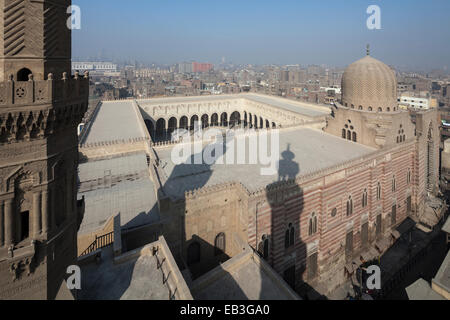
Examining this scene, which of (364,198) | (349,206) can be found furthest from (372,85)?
(349,206)

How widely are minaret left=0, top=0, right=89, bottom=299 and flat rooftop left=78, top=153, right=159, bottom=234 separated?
464 centimetres

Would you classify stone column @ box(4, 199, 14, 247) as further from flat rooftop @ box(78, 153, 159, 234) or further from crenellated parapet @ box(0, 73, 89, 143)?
flat rooftop @ box(78, 153, 159, 234)

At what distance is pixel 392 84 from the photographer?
23.2 m

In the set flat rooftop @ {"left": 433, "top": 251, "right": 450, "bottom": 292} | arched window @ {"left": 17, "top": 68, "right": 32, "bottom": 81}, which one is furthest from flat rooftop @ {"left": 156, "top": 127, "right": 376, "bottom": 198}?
arched window @ {"left": 17, "top": 68, "right": 32, "bottom": 81}

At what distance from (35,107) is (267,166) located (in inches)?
544

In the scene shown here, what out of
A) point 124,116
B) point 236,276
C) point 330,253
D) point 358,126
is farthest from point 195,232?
point 124,116

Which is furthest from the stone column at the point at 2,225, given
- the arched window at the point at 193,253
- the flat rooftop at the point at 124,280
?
the arched window at the point at 193,253

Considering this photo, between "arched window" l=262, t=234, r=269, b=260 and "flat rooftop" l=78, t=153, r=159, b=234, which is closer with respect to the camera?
"flat rooftop" l=78, t=153, r=159, b=234

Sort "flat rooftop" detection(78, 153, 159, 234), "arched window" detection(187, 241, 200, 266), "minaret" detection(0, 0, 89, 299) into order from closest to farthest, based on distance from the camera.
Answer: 1. "minaret" detection(0, 0, 89, 299)
2. "flat rooftop" detection(78, 153, 159, 234)
3. "arched window" detection(187, 241, 200, 266)

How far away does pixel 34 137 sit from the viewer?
6.53 metres

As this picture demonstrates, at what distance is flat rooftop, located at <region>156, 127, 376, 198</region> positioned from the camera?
15477 millimetres

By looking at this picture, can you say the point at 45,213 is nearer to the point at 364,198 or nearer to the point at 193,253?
A: the point at 193,253

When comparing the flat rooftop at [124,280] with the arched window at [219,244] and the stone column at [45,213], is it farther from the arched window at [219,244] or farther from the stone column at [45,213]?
the arched window at [219,244]

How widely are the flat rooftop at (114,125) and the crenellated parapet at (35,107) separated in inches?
664
